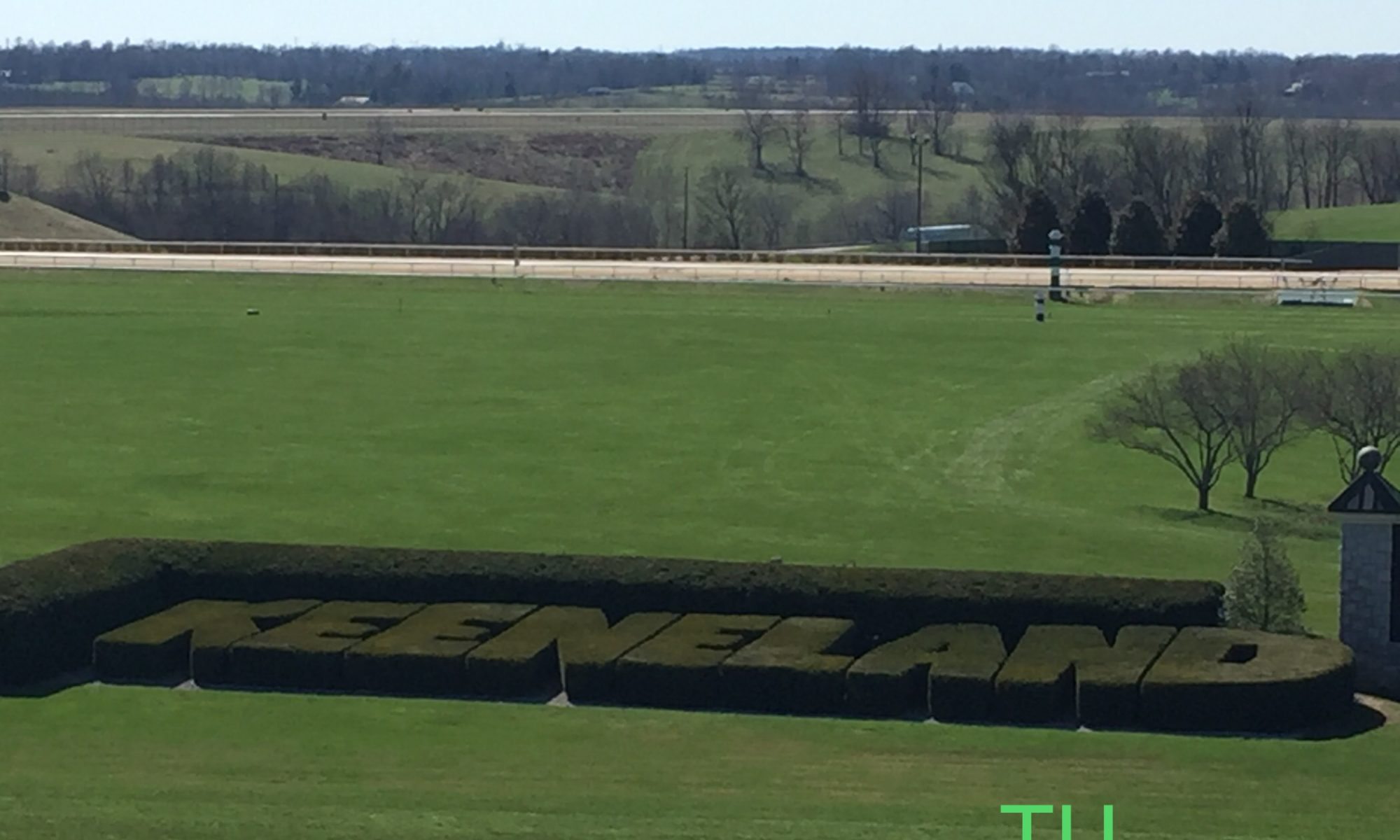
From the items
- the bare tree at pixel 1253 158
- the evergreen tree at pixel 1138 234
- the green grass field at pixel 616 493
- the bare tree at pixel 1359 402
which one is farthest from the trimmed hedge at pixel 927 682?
the bare tree at pixel 1253 158

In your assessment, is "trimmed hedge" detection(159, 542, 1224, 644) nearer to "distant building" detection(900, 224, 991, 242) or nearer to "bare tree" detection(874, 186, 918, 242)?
"distant building" detection(900, 224, 991, 242)

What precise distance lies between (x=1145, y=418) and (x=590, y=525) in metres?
10.3

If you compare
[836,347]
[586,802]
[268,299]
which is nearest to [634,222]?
[268,299]

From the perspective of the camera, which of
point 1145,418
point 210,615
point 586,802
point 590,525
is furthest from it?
point 1145,418

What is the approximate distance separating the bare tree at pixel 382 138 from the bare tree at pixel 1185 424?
98.8 meters

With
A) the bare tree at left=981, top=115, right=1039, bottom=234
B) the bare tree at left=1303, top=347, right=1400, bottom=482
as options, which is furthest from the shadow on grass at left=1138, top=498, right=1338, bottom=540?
the bare tree at left=981, top=115, right=1039, bottom=234

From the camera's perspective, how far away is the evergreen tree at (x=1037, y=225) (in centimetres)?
7931

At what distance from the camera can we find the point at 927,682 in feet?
86.6

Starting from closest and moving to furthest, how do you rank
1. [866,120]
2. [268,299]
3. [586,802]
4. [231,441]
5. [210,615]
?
[586,802]
[210,615]
[231,441]
[268,299]
[866,120]

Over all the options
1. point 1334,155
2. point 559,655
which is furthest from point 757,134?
point 559,655

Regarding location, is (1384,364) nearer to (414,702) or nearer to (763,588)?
(763,588)

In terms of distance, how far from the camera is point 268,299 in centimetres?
6900

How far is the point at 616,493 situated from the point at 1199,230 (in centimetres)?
4305

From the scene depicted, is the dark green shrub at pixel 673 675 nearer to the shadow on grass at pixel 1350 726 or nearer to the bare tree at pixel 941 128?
the shadow on grass at pixel 1350 726
